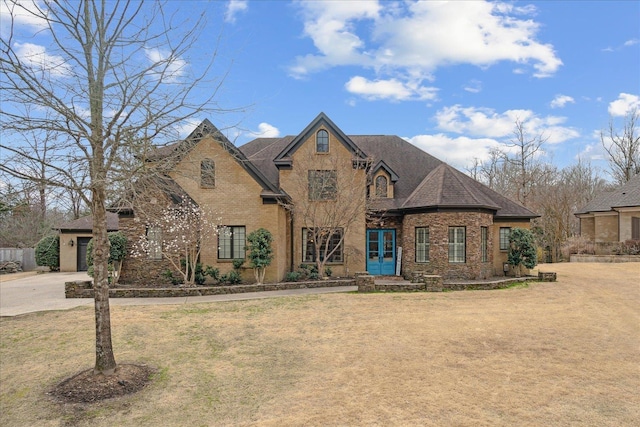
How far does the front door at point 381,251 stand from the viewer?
20125mm

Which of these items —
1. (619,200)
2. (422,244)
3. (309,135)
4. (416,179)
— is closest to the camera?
(422,244)

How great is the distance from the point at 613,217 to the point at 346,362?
105 ft

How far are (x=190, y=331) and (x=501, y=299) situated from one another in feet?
33.8

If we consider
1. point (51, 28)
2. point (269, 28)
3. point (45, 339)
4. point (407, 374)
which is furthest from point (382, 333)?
point (51, 28)

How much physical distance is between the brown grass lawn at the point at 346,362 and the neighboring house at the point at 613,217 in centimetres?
1966

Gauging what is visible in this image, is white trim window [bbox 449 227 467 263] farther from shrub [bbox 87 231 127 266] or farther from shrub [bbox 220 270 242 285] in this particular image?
shrub [bbox 87 231 127 266]

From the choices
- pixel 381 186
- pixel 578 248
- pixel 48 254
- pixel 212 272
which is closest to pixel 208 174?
pixel 212 272

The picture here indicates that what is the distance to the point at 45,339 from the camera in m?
9.49

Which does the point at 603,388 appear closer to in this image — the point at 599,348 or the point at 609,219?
the point at 599,348

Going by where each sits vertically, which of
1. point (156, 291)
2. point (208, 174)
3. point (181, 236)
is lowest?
point (156, 291)

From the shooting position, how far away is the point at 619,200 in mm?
29891

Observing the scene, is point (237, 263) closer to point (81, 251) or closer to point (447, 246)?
point (447, 246)

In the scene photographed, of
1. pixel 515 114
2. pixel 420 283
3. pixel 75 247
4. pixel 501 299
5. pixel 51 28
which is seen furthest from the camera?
pixel 515 114

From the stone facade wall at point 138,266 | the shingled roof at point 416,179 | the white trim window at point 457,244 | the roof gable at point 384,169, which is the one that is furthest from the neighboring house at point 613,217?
the stone facade wall at point 138,266
